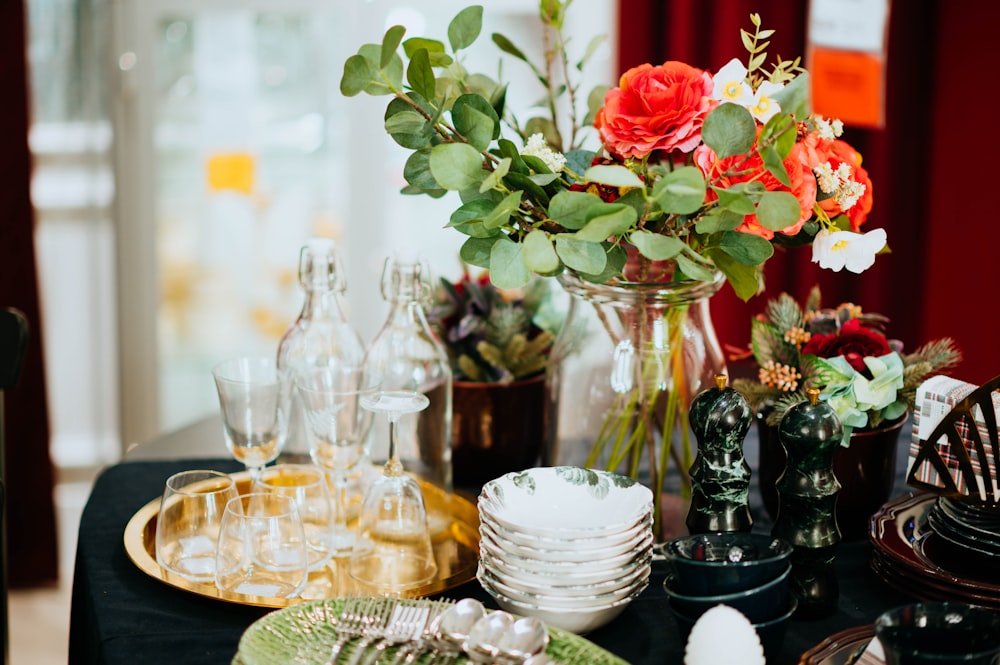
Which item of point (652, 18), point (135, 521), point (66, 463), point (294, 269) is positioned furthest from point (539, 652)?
point (66, 463)

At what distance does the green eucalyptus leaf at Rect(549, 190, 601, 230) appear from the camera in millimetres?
974

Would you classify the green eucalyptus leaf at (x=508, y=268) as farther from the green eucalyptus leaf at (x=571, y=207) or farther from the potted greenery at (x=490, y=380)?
the potted greenery at (x=490, y=380)

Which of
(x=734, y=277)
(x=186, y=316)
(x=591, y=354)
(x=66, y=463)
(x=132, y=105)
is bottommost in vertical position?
(x=66, y=463)

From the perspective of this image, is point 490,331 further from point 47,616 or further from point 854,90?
point 47,616

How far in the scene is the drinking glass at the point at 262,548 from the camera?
98 cm

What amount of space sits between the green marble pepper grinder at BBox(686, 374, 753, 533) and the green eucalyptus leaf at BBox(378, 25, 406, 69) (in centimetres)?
45

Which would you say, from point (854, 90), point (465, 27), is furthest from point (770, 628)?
point (854, 90)

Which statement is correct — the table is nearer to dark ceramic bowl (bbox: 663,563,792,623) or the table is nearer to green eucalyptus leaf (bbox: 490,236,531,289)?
dark ceramic bowl (bbox: 663,563,792,623)

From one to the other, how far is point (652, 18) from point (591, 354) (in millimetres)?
1887

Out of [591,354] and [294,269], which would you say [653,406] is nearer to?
[591,354]

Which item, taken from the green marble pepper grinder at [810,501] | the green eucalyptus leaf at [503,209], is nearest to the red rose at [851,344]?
the green marble pepper grinder at [810,501]

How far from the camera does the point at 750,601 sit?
868 mm

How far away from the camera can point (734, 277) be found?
108 centimetres

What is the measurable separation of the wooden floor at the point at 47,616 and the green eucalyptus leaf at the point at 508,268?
1847mm
